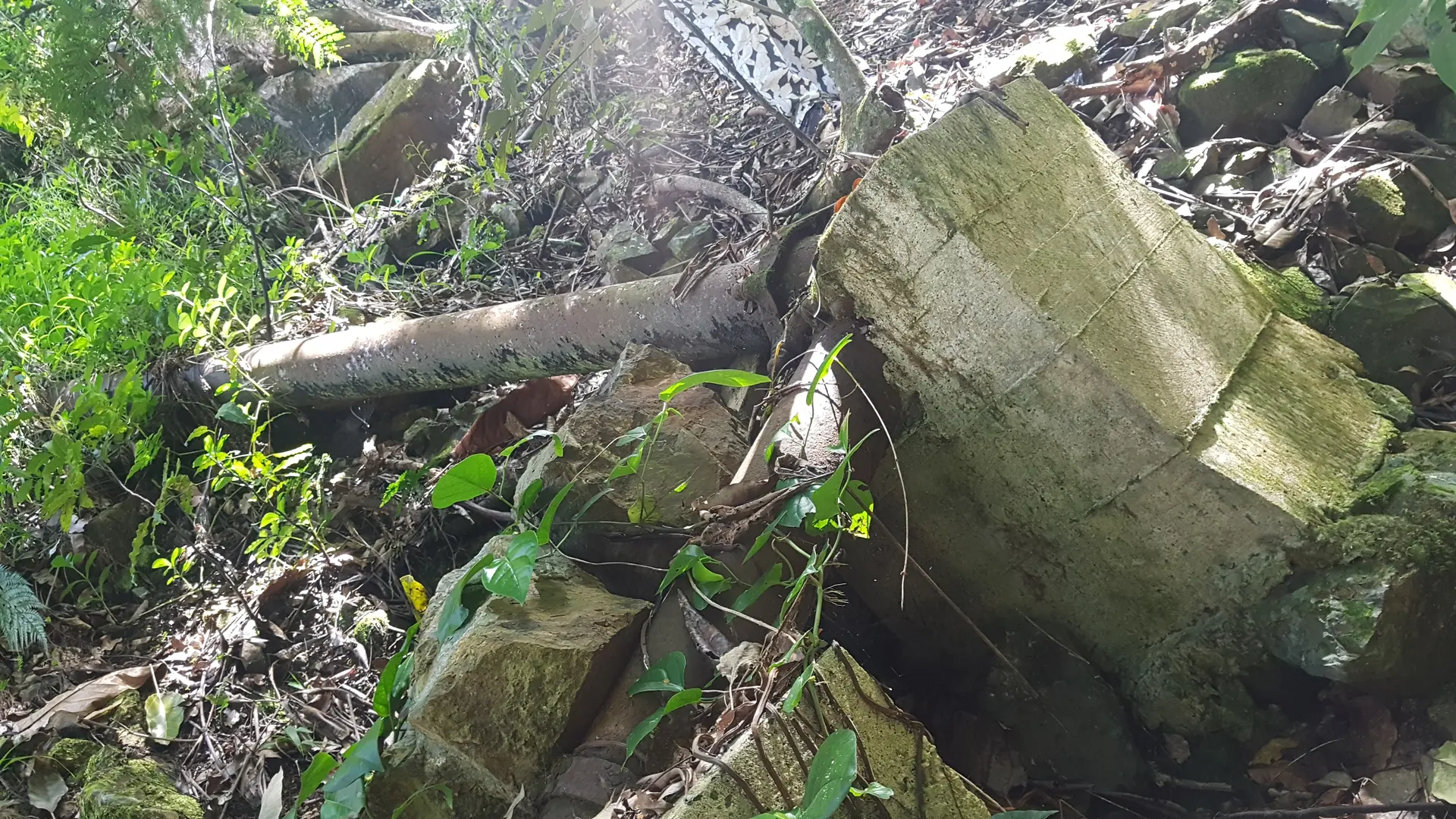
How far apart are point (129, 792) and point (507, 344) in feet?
5.66

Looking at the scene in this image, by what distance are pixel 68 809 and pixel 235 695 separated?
50 centimetres

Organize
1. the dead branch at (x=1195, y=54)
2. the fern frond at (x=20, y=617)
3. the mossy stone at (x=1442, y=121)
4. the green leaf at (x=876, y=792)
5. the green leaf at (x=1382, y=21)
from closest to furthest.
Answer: the green leaf at (x=1382, y=21), the green leaf at (x=876, y=792), the mossy stone at (x=1442, y=121), the dead branch at (x=1195, y=54), the fern frond at (x=20, y=617)

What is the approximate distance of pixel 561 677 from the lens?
1.60 metres

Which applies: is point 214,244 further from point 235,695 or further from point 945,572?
point 945,572

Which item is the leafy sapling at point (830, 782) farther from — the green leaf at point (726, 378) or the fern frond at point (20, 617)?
the fern frond at point (20, 617)

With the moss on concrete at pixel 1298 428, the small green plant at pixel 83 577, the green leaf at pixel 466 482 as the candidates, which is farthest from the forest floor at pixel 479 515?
the green leaf at pixel 466 482

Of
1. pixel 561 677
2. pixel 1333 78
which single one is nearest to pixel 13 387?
pixel 561 677

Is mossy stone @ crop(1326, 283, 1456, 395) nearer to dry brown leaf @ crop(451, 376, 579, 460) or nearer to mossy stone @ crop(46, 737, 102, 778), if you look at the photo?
dry brown leaf @ crop(451, 376, 579, 460)

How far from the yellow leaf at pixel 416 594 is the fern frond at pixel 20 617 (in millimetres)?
1526

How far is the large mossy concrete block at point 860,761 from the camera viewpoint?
1.23 m

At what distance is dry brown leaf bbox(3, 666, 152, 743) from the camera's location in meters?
2.74

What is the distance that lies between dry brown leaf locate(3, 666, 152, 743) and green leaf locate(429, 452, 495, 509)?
214 cm

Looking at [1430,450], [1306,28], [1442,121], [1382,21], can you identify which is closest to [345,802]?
[1382,21]

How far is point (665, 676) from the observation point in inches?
58.3
